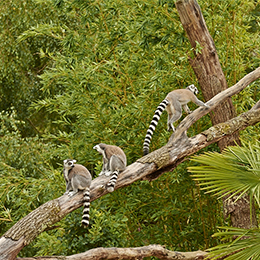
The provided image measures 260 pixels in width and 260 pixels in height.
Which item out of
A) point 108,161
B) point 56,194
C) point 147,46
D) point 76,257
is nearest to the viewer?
point 76,257

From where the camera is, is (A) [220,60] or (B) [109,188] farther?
(A) [220,60]

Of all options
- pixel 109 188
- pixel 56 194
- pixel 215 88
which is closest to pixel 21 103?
pixel 56 194

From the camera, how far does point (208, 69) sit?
511cm

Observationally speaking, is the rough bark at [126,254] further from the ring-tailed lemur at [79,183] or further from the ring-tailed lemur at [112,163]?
the ring-tailed lemur at [112,163]

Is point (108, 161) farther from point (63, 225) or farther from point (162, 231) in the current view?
point (162, 231)

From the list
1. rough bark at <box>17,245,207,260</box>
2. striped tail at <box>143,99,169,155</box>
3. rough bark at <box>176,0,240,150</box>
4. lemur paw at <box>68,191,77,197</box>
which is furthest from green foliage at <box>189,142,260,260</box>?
rough bark at <box>176,0,240,150</box>

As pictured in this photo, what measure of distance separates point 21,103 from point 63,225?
442 cm

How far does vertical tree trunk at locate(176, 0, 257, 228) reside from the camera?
486cm

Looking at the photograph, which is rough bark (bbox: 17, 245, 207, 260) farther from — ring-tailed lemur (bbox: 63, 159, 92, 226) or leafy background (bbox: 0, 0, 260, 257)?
leafy background (bbox: 0, 0, 260, 257)

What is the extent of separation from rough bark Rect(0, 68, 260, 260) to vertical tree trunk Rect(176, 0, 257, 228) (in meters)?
0.54

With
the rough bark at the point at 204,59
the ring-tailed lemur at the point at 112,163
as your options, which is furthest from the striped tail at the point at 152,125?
the rough bark at the point at 204,59

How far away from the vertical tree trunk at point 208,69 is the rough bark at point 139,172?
1.78 ft

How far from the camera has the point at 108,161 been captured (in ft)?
13.1

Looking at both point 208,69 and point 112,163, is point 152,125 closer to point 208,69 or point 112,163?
point 112,163
